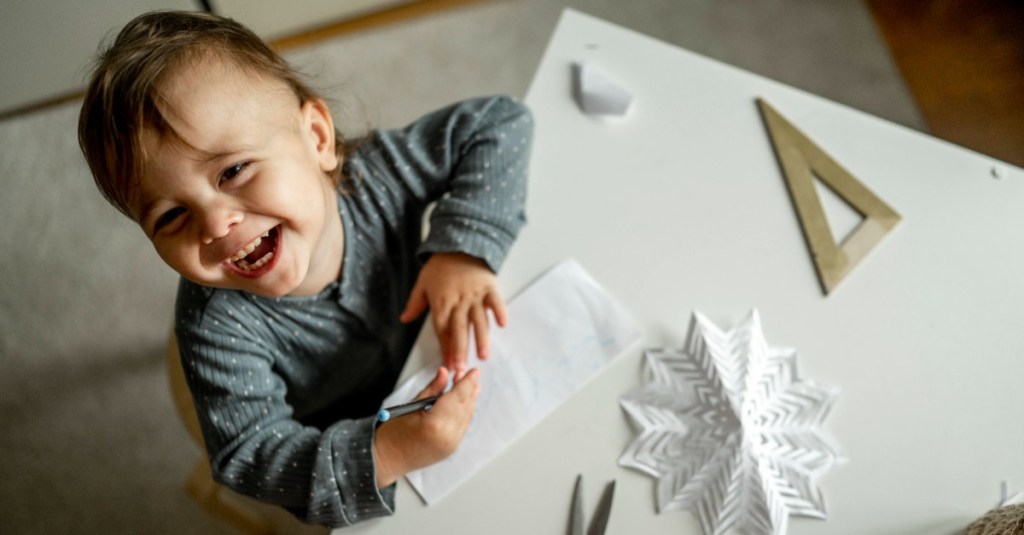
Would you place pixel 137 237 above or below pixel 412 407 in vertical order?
below

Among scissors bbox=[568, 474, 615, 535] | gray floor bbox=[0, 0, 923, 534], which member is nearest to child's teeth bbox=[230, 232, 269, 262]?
scissors bbox=[568, 474, 615, 535]

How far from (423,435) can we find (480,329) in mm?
112

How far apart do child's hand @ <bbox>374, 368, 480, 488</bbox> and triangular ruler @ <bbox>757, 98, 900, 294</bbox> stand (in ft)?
1.12

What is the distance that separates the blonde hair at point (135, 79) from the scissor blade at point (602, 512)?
434 mm

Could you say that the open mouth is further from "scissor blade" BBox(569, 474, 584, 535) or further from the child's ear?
"scissor blade" BBox(569, 474, 584, 535)

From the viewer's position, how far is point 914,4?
1.50 metres

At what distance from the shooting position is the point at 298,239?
2.10 ft

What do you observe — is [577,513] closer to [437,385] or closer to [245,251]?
[437,385]

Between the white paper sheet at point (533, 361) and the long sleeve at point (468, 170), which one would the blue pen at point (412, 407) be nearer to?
the white paper sheet at point (533, 361)

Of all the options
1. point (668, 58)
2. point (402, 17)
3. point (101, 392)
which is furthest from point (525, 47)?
point (101, 392)

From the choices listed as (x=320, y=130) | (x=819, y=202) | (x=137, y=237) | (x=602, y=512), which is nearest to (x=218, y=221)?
(x=320, y=130)

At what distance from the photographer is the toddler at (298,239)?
57 cm

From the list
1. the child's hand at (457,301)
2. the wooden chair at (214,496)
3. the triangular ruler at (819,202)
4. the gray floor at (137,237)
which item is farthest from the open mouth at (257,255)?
the gray floor at (137,237)

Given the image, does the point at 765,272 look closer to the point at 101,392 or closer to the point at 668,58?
the point at 668,58
